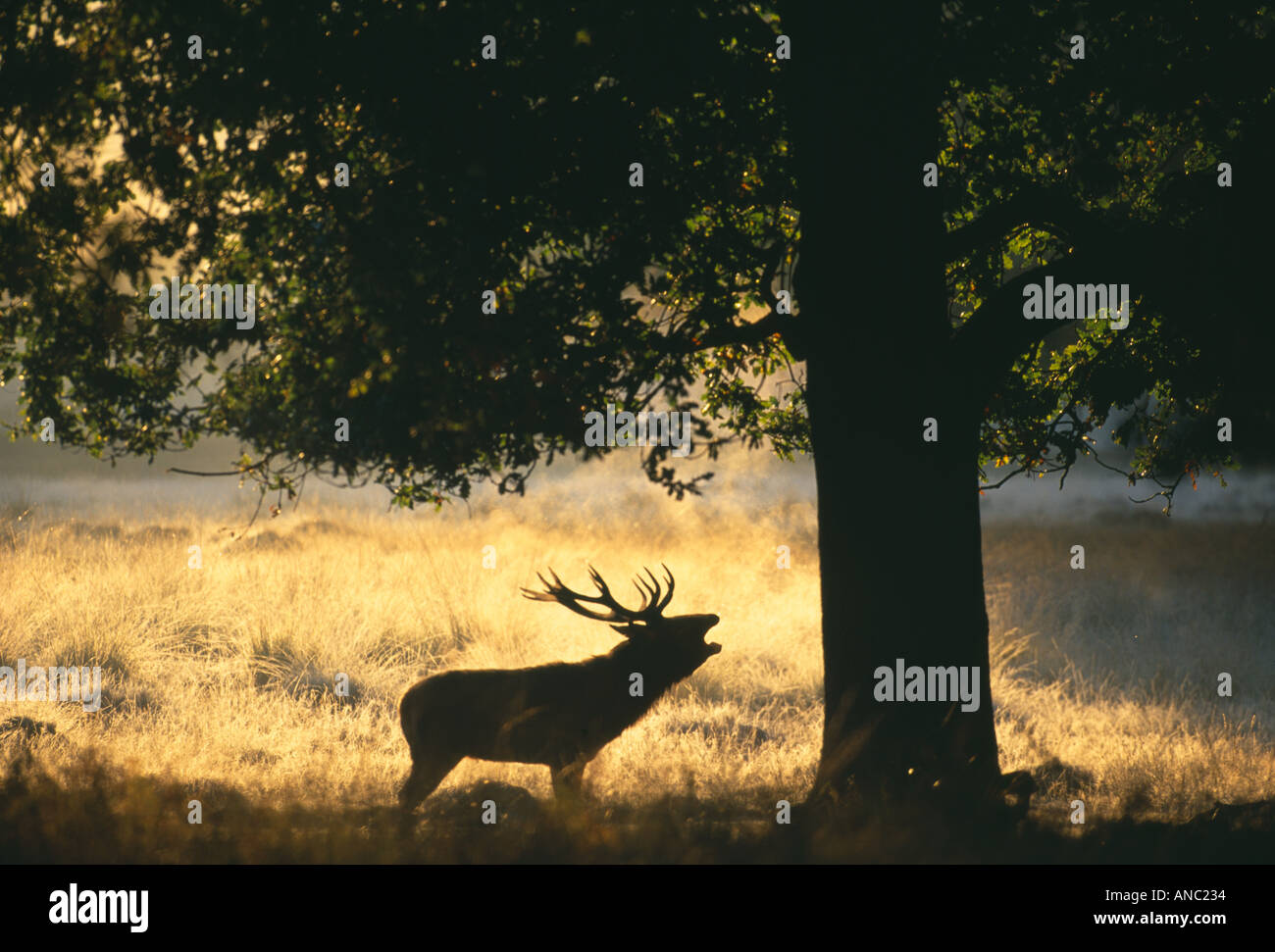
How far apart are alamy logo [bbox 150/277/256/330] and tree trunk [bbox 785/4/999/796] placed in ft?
13.8

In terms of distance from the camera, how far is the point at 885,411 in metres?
7.75

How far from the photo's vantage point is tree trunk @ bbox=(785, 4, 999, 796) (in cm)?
770

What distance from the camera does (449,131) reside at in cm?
675

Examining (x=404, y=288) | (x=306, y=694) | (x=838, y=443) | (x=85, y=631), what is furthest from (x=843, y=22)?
(x=85, y=631)

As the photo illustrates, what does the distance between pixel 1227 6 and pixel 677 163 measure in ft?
14.8

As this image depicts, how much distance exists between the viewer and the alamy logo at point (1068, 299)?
8.09 m

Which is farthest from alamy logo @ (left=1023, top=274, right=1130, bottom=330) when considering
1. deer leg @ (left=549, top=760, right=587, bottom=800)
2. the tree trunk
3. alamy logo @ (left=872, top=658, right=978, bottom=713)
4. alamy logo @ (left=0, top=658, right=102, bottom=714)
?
alamy logo @ (left=0, top=658, right=102, bottom=714)

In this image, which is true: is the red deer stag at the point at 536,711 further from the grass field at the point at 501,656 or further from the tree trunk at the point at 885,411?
the tree trunk at the point at 885,411

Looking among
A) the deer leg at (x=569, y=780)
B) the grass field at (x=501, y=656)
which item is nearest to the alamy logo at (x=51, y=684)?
the grass field at (x=501, y=656)

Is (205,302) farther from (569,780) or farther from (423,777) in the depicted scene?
(569,780)

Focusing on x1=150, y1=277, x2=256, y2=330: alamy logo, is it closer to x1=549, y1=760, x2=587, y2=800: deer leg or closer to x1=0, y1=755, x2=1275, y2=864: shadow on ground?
x1=0, y1=755, x2=1275, y2=864: shadow on ground

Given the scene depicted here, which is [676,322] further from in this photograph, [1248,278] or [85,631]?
[85,631]
